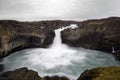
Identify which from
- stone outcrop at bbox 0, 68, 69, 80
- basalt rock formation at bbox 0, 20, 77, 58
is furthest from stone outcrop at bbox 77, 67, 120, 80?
basalt rock formation at bbox 0, 20, 77, 58

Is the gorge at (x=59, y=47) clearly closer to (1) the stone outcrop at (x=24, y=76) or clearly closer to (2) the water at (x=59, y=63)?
(2) the water at (x=59, y=63)

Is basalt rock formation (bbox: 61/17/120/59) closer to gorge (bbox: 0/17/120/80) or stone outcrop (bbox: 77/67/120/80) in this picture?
gorge (bbox: 0/17/120/80)

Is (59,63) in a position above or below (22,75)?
below

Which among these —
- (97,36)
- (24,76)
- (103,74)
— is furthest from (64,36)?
(103,74)

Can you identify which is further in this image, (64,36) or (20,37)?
(64,36)

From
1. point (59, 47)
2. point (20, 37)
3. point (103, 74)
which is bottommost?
point (59, 47)

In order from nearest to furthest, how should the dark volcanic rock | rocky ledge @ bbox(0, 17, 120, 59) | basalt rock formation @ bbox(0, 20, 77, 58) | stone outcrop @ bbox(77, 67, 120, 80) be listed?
stone outcrop @ bbox(77, 67, 120, 80) < the dark volcanic rock < basalt rock formation @ bbox(0, 20, 77, 58) < rocky ledge @ bbox(0, 17, 120, 59)

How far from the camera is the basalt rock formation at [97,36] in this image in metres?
48.0

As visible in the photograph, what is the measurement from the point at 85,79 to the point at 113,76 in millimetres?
2689

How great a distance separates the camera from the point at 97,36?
172ft

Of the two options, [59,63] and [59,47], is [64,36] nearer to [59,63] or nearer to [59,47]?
[59,47]

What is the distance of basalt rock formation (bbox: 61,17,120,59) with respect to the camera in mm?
48000

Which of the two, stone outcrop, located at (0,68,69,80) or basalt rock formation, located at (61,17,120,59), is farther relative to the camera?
basalt rock formation, located at (61,17,120,59)

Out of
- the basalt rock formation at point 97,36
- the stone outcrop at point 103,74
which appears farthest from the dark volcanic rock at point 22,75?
the basalt rock formation at point 97,36
